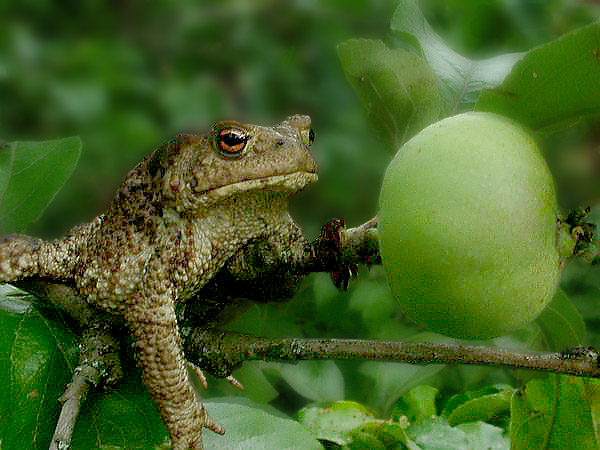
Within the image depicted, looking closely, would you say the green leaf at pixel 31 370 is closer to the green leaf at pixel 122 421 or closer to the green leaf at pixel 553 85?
the green leaf at pixel 122 421

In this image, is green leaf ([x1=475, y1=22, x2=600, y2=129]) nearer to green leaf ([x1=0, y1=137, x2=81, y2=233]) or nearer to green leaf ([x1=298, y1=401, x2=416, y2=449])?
green leaf ([x1=298, y1=401, x2=416, y2=449])

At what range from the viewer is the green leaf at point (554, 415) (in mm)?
686

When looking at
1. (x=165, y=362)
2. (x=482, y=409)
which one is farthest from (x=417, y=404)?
(x=165, y=362)

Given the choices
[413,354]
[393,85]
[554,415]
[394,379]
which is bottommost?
[394,379]

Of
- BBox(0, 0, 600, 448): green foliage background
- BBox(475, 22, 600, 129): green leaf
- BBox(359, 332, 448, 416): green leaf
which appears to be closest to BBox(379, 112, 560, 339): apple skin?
BBox(475, 22, 600, 129): green leaf

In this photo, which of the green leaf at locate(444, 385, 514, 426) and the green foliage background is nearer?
the green leaf at locate(444, 385, 514, 426)

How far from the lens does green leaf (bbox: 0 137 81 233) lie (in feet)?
2.77

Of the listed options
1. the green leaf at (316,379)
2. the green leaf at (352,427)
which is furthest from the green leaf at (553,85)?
the green leaf at (316,379)

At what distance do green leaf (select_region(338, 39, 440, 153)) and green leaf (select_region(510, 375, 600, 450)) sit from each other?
30cm

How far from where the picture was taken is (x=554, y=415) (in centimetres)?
70

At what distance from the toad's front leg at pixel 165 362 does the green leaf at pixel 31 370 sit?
86 millimetres

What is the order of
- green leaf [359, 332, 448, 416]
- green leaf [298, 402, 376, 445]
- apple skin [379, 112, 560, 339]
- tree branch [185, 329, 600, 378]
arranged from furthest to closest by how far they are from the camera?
green leaf [359, 332, 448, 416], green leaf [298, 402, 376, 445], tree branch [185, 329, 600, 378], apple skin [379, 112, 560, 339]

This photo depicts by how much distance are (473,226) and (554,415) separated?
327mm

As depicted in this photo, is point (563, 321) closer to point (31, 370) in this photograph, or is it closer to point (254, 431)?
point (254, 431)
